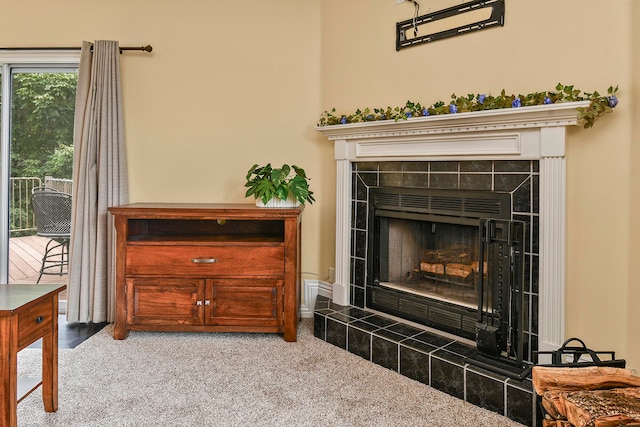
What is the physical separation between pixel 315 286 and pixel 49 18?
2.79 metres

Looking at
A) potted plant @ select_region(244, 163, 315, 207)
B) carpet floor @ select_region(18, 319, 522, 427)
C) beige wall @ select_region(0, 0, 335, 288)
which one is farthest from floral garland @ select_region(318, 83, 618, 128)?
carpet floor @ select_region(18, 319, 522, 427)

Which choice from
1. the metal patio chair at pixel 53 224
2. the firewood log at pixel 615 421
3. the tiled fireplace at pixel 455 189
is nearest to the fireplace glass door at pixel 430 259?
the tiled fireplace at pixel 455 189

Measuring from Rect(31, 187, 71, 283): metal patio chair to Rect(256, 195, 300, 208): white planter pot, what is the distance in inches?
→ 62.5

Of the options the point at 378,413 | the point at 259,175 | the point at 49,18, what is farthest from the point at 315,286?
the point at 49,18

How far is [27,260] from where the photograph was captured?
3619 mm

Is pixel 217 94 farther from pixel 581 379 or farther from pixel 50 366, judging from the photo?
pixel 581 379

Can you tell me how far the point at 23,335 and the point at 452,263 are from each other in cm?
215

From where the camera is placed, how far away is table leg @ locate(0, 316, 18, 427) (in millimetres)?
1644

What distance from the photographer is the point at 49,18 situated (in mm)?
3479

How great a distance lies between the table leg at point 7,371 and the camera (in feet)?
5.39

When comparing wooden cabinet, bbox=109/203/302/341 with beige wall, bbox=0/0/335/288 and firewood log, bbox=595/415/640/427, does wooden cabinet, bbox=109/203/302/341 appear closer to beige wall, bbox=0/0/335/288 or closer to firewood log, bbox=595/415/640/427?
beige wall, bbox=0/0/335/288

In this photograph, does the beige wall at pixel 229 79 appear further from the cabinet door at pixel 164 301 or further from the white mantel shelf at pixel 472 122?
the cabinet door at pixel 164 301

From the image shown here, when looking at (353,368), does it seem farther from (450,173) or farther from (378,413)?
(450,173)

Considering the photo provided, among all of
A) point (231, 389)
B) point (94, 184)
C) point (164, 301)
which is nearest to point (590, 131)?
point (231, 389)
